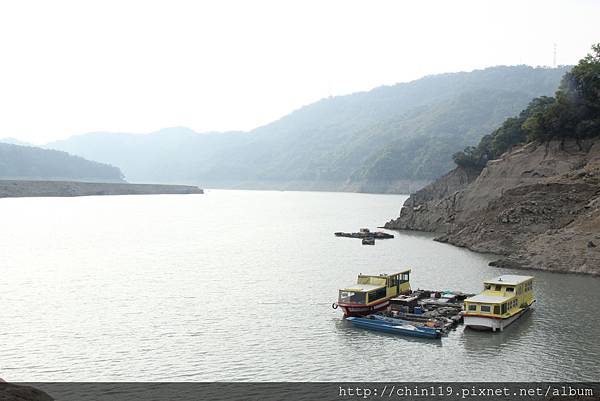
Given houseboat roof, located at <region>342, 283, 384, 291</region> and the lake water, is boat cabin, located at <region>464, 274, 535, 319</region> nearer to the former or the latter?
the lake water

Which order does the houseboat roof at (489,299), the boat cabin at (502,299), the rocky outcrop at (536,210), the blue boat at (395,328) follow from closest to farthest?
the blue boat at (395,328)
the boat cabin at (502,299)
the houseboat roof at (489,299)
the rocky outcrop at (536,210)

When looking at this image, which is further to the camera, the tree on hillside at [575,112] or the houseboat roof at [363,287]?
the tree on hillside at [575,112]

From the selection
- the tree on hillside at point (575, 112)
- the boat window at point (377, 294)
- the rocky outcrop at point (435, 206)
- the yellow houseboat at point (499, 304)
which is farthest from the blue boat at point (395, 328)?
the rocky outcrop at point (435, 206)

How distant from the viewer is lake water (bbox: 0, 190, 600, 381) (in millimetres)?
32062

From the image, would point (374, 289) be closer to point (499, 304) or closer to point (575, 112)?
point (499, 304)

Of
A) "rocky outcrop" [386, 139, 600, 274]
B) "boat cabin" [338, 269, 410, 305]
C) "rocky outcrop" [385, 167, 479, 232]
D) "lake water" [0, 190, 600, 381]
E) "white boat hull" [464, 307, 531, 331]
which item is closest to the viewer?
"lake water" [0, 190, 600, 381]

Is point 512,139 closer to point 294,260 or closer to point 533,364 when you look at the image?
point 294,260

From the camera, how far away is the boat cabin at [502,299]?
39.6 m

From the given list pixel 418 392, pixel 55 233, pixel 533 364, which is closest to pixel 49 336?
pixel 418 392

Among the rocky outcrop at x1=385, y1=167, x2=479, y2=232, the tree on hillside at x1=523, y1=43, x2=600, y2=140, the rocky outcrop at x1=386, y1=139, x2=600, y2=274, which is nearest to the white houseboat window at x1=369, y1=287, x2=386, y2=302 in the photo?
the rocky outcrop at x1=386, y1=139, x2=600, y2=274

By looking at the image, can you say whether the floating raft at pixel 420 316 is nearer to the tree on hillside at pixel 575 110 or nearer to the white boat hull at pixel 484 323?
the white boat hull at pixel 484 323

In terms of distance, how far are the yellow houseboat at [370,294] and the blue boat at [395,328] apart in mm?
1339

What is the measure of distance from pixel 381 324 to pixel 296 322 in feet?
20.5

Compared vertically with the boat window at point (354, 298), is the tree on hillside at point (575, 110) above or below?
above
